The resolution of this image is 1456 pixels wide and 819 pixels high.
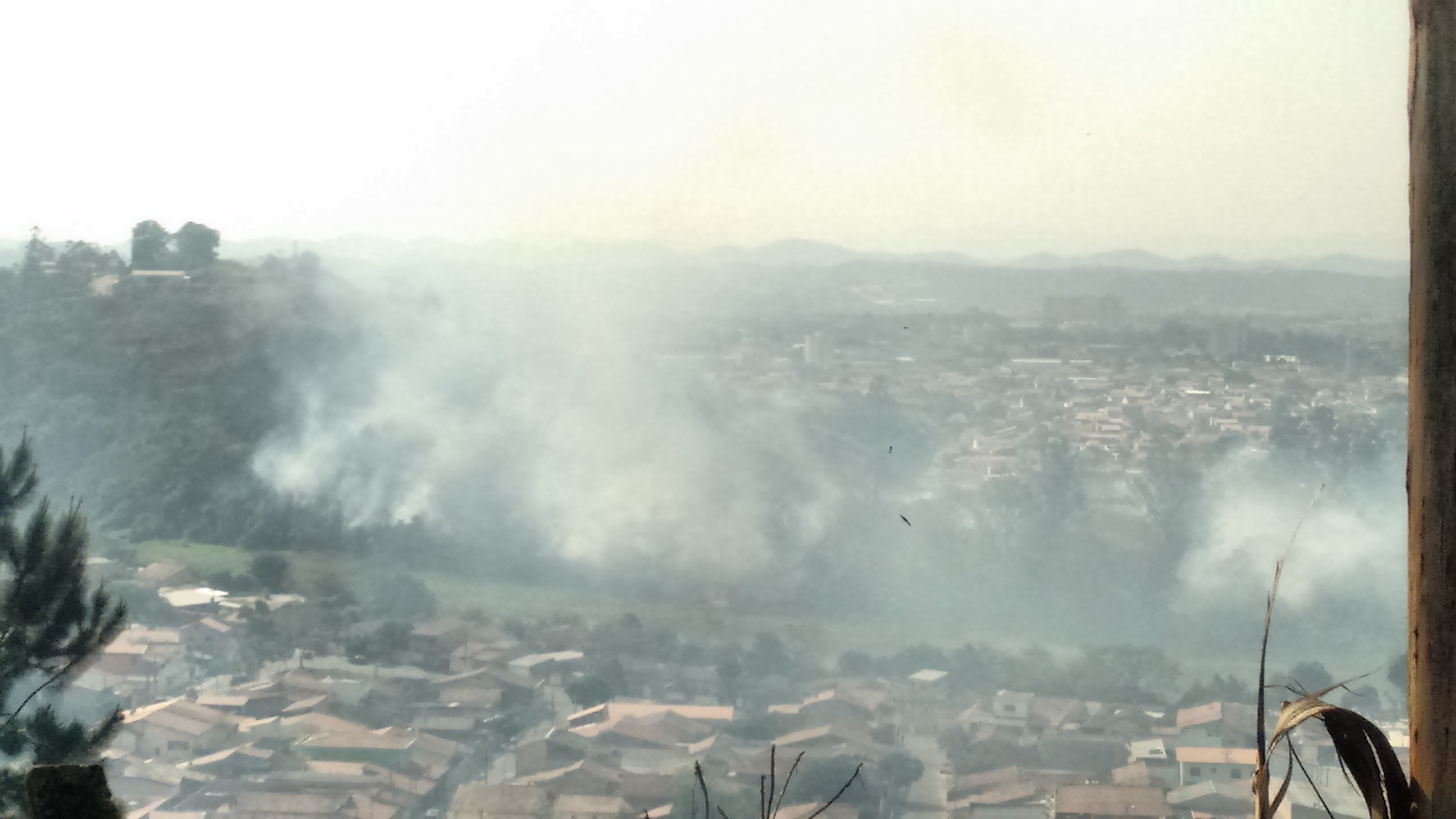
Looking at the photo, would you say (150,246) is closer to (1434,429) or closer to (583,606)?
(583,606)

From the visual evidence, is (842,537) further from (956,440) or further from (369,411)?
(369,411)

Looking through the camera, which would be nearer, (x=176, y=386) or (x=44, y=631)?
(x=44, y=631)

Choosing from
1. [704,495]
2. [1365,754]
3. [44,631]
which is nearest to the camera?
[1365,754]

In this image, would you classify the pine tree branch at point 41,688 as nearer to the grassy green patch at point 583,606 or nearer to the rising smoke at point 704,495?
the grassy green patch at point 583,606

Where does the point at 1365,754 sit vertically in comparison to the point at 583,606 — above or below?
above

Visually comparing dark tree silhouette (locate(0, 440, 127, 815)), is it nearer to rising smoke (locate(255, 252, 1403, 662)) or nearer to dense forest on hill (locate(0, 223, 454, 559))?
dense forest on hill (locate(0, 223, 454, 559))

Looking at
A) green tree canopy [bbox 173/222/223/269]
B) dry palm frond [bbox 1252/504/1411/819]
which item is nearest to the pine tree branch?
green tree canopy [bbox 173/222/223/269]

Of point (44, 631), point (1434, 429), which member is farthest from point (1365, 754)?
point (44, 631)

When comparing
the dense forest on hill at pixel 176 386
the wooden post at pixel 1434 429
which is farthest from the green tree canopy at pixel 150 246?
the wooden post at pixel 1434 429

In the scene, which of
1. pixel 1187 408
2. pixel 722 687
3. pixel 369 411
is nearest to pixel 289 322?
pixel 369 411

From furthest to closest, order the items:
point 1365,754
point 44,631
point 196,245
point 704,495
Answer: point 196,245
point 704,495
point 44,631
point 1365,754
